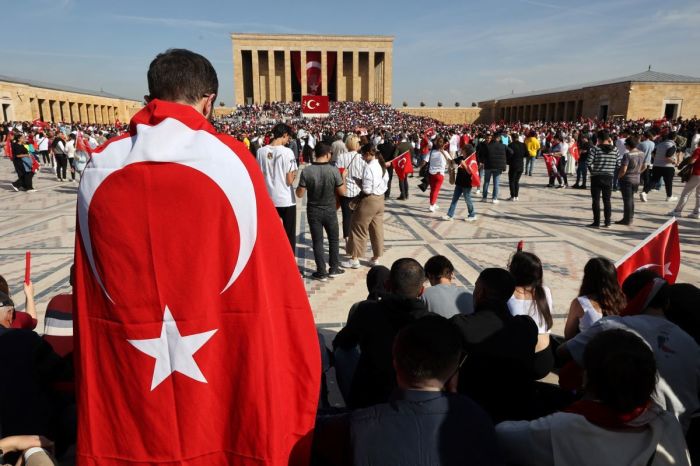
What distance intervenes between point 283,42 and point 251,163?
2306 inches

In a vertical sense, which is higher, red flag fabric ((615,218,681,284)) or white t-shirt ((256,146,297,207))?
white t-shirt ((256,146,297,207))

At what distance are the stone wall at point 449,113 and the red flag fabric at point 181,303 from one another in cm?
5816

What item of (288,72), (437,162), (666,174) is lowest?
(666,174)

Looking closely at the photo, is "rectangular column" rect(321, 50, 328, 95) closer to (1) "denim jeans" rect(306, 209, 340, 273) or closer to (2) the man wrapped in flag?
(1) "denim jeans" rect(306, 209, 340, 273)

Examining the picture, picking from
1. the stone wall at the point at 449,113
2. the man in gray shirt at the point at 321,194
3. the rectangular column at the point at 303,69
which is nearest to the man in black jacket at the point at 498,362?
the man in gray shirt at the point at 321,194

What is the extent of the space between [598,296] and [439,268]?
99 cm

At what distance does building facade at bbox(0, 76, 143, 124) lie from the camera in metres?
42.7

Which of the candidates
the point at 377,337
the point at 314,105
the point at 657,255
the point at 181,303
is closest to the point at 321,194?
the point at 377,337

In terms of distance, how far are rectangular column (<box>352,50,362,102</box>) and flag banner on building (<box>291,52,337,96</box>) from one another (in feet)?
8.28

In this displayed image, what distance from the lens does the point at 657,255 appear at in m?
3.58

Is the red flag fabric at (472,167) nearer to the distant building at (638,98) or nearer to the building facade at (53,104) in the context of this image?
the distant building at (638,98)

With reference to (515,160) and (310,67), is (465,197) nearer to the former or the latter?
(515,160)

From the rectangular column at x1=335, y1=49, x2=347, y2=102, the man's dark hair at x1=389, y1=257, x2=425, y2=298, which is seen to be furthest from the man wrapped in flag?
the rectangular column at x1=335, y1=49, x2=347, y2=102

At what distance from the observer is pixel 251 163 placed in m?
1.46
